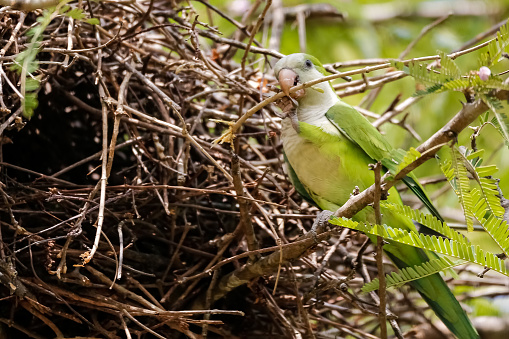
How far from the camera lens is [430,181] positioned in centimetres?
303

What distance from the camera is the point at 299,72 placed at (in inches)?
101

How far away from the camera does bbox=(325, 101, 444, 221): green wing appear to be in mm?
2449

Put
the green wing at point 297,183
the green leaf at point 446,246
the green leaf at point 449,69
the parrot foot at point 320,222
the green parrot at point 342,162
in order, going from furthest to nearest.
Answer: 1. the green wing at point 297,183
2. the green parrot at point 342,162
3. the parrot foot at point 320,222
4. the green leaf at point 446,246
5. the green leaf at point 449,69

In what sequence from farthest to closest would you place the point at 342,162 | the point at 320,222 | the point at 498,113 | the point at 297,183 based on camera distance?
the point at 297,183
the point at 342,162
the point at 320,222
the point at 498,113

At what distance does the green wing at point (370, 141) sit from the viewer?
2449 mm

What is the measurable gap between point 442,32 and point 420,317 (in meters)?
2.01

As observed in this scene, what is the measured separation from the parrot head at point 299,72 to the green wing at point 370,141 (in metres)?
0.17

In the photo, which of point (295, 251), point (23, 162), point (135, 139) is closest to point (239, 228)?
point (295, 251)

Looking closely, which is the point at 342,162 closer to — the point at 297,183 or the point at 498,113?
the point at 297,183

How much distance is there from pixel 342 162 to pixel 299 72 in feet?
1.49

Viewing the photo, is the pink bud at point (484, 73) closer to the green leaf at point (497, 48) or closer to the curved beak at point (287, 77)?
the green leaf at point (497, 48)

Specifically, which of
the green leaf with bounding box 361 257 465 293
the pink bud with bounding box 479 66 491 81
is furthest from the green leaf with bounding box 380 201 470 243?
the pink bud with bounding box 479 66 491 81

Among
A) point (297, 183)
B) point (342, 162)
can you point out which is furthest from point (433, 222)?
point (297, 183)

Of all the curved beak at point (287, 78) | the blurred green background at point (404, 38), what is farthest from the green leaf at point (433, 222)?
the blurred green background at point (404, 38)
